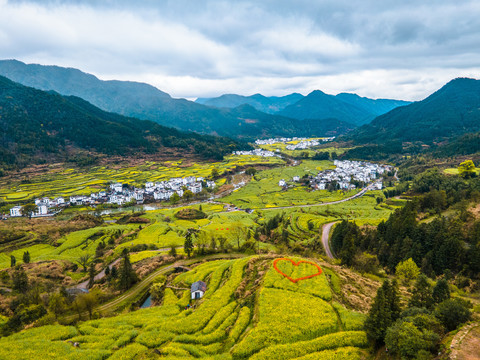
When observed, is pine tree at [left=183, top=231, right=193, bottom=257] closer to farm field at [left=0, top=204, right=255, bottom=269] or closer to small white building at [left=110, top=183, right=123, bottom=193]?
farm field at [left=0, top=204, right=255, bottom=269]

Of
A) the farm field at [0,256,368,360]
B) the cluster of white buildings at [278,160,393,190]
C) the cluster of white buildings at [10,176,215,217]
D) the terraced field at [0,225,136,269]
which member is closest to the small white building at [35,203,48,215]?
the cluster of white buildings at [10,176,215,217]

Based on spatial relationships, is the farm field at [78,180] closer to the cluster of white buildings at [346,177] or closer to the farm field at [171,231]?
the farm field at [171,231]

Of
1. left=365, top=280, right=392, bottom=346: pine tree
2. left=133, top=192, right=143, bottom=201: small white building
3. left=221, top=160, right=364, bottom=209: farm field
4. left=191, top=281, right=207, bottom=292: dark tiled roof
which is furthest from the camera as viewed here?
left=133, top=192, right=143, bottom=201: small white building

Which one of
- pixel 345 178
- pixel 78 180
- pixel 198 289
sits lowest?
pixel 198 289

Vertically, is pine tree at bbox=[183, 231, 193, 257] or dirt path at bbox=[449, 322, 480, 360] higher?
dirt path at bbox=[449, 322, 480, 360]

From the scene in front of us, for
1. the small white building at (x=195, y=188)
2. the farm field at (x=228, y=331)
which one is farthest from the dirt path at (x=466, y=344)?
the small white building at (x=195, y=188)

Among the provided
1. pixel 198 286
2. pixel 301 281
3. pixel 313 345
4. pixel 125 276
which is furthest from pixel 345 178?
pixel 313 345

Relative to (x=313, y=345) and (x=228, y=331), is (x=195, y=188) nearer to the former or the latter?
(x=228, y=331)
